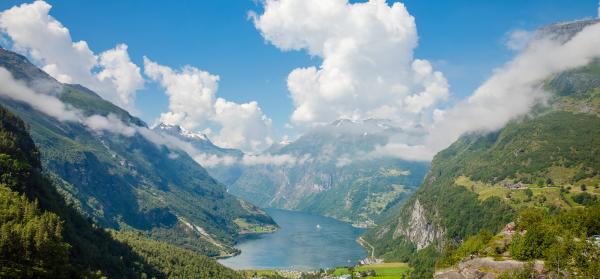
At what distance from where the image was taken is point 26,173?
18038 cm

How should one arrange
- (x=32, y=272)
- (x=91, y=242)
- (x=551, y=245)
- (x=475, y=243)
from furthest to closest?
1. (x=91, y=242)
2. (x=475, y=243)
3. (x=32, y=272)
4. (x=551, y=245)

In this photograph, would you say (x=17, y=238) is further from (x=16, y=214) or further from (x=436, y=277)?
(x=436, y=277)

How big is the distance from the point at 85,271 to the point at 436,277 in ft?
360

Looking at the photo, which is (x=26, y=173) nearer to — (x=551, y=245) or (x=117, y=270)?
(x=117, y=270)

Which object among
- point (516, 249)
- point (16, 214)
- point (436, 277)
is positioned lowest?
point (16, 214)

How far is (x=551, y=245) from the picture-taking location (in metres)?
97.2

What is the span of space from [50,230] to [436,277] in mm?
112328

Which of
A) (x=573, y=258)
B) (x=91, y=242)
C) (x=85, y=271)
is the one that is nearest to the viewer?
(x=573, y=258)

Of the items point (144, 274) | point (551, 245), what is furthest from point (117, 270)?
point (551, 245)

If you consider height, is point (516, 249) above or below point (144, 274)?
above

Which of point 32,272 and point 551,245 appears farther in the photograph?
point 32,272

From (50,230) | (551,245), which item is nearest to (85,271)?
(50,230)

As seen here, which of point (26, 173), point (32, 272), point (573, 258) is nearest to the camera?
point (573, 258)

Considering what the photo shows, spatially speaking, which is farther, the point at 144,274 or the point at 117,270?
the point at 144,274
